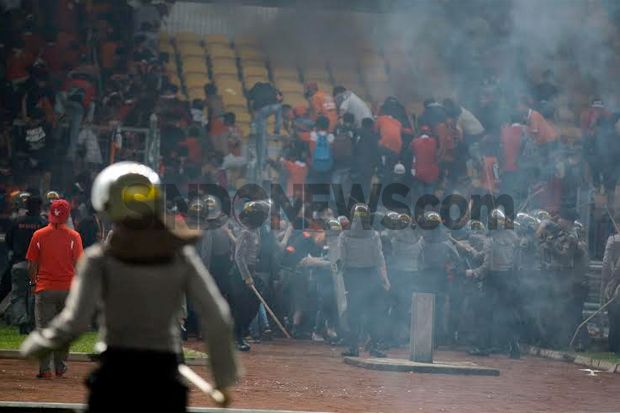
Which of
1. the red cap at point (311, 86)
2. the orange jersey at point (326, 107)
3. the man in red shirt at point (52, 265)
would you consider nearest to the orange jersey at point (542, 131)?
the red cap at point (311, 86)

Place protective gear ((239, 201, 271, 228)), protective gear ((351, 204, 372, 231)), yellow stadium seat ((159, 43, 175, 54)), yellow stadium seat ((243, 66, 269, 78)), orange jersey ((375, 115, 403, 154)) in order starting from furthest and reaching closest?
yellow stadium seat ((159, 43, 175, 54)) < yellow stadium seat ((243, 66, 269, 78)) < orange jersey ((375, 115, 403, 154)) < protective gear ((239, 201, 271, 228)) < protective gear ((351, 204, 372, 231))

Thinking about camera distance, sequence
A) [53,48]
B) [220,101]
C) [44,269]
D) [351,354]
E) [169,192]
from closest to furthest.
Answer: [44,269] < [351,354] < [169,192] < [53,48] < [220,101]

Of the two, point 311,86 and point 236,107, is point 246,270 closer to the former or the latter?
point 311,86

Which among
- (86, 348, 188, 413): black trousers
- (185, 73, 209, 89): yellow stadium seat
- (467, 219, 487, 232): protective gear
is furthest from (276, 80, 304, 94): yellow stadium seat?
(86, 348, 188, 413): black trousers

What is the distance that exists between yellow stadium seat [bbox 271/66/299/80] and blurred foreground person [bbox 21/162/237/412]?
14.4m

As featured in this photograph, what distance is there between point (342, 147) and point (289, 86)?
5.00ft

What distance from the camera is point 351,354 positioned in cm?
1686

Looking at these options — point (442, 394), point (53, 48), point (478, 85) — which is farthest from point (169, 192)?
point (442, 394)

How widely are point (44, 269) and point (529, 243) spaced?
7.79 m

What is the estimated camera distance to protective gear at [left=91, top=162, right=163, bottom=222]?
18.6 ft

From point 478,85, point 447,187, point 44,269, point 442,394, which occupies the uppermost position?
point 478,85

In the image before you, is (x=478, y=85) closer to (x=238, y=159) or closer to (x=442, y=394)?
(x=238, y=159)

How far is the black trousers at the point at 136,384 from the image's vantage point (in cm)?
556

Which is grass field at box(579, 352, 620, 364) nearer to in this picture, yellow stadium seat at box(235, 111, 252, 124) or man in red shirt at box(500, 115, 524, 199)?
man in red shirt at box(500, 115, 524, 199)
